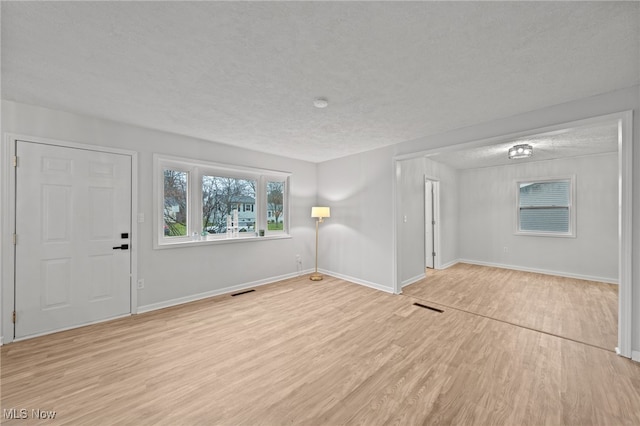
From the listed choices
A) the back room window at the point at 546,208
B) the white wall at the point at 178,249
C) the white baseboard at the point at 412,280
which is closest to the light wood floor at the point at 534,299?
the white baseboard at the point at 412,280

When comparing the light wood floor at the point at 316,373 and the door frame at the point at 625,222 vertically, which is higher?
the door frame at the point at 625,222

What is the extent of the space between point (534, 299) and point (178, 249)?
572cm

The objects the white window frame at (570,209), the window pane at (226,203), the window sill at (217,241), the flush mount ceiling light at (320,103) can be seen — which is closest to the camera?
the flush mount ceiling light at (320,103)

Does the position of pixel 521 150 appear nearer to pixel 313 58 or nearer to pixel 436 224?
pixel 436 224

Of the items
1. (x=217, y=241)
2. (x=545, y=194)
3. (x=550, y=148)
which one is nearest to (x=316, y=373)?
(x=217, y=241)

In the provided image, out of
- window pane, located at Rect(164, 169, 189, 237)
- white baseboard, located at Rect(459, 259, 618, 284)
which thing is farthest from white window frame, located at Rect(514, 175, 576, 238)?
window pane, located at Rect(164, 169, 189, 237)

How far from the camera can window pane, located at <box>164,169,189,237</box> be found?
368cm

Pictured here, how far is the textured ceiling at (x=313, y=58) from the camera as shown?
1.45 metres

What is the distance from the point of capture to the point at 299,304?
144 inches

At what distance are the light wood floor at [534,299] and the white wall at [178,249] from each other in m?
2.63

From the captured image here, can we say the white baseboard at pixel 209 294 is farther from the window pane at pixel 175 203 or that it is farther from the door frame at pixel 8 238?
the door frame at pixel 8 238

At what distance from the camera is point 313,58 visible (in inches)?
73.1

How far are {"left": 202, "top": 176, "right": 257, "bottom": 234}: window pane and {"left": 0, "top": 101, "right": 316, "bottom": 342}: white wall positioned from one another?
0.35 metres

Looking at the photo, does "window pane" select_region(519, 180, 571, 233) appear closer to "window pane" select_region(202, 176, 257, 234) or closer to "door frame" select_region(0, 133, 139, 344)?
"window pane" select_region(202, 176, 257, 234)
